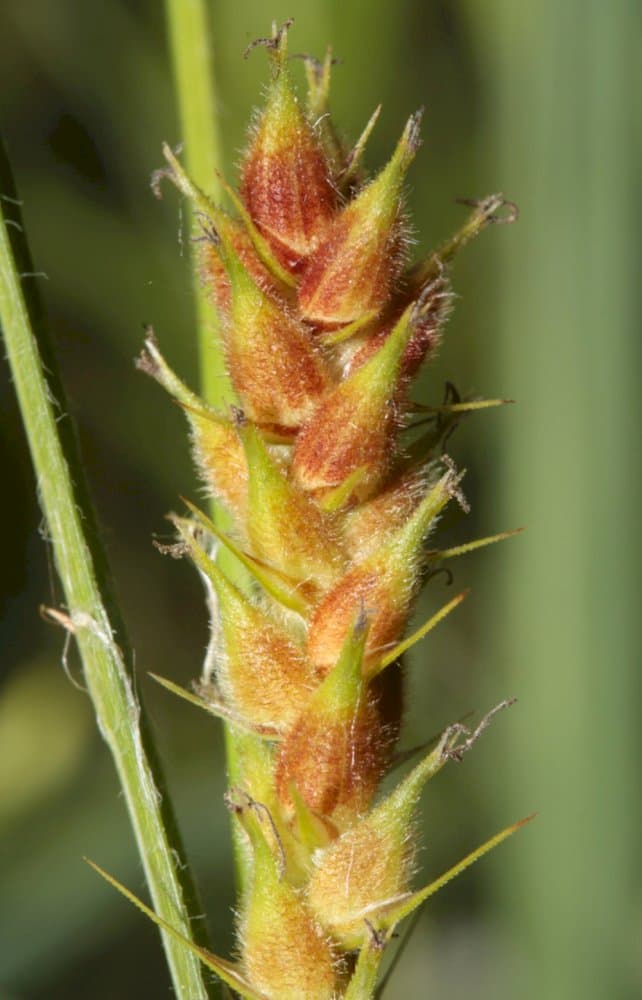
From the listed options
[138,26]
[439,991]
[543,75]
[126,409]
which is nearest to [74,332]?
[126,409]

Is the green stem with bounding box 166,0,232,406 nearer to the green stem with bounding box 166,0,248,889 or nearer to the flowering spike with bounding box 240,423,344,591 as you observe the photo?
the green stem with bounding box 166,0,248,889

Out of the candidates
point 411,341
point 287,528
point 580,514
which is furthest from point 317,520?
point 580,514

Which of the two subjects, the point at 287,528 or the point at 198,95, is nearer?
the point at 287,528

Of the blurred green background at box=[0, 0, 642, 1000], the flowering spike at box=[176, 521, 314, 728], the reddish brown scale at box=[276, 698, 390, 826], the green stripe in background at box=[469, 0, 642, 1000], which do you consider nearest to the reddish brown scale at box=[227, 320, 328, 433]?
the flowering spike at box=[176, 521, 314, 728]

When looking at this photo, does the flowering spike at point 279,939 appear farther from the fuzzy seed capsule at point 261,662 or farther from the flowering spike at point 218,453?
the flowering spike at point 218,453

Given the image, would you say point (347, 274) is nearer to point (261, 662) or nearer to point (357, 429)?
point (357, 429)

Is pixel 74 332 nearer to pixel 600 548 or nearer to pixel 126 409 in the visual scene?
pixel 126 409

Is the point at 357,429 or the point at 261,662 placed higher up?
the point at 357,429
